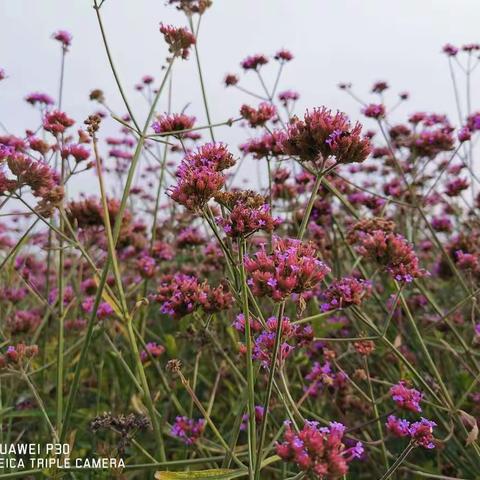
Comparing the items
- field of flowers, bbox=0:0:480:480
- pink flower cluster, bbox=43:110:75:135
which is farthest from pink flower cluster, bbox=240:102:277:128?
pink flower cluster, bbox=43:110:75:135

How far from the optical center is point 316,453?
1.20 meters

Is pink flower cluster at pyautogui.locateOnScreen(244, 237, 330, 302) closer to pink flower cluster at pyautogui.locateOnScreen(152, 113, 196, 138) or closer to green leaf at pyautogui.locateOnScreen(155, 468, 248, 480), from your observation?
green leaf at pyautogui.locateOnScreen(155, 468, 248, 480)

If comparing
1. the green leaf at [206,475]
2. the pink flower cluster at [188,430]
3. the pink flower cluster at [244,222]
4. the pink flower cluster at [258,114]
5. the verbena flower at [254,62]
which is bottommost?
the green leaf at [206,475]

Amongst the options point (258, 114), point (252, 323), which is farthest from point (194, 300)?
point (258, 114)

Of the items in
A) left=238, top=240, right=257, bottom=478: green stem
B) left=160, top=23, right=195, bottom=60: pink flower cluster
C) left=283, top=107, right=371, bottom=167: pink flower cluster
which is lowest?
left=238, top=240, right=257, bottom=478: green stem

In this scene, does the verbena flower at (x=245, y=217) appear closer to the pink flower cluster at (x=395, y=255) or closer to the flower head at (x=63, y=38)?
the pink flower cluster at (x=395, y=255)

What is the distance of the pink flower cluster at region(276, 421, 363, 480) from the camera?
3.88 feet

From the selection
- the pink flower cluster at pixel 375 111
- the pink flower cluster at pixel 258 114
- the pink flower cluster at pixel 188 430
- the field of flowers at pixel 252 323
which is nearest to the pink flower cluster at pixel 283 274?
the field of flowers at pixel 252 323

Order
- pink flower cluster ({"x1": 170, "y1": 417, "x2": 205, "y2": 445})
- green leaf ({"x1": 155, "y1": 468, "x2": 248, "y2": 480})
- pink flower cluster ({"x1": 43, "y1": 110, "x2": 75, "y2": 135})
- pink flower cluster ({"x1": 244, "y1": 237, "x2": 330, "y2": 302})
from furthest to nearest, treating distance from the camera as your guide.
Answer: pink flower cluster ({"x1": 43, "y1": 110, "x2": 75, "y2": 135}), pink flower cluster ({"x1": 170, "y1": 417, "x2": 205, "y2": 445}), green leaf ({"x1": 155, "y1": 468, "x2": 248, "y2": 480}), pink flower cluster ({"x1": 244, "y1": 237, "x2": 330, "y2": 302})

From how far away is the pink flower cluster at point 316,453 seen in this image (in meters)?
1.18

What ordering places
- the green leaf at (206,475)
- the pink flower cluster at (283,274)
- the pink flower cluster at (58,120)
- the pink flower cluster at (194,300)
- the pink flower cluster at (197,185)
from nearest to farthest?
1. the pink flower cluster at (283,274)
2. the green leaf at (206,475)
3. the pink flower cluster at (197,185)
4. the pink flower cluster at (194,300)
5. the pink flower cluster at (58,120)

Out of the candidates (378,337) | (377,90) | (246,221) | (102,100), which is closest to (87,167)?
(102,100)

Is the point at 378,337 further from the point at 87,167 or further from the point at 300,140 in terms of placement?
the point at 87,167

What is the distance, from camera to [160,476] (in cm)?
155
